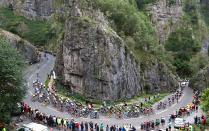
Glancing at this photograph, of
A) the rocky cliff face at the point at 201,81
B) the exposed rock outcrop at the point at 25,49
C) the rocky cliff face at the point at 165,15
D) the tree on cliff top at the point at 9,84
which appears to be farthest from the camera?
the rocky cliff face at the point at 165,15

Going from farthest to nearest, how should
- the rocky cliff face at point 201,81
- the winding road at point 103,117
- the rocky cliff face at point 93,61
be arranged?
1. the rocky cliff face at point 201,81
2. the rocky cliff face at point 93,61
3. the winding road at point 103,117

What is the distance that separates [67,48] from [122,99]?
1225 cm

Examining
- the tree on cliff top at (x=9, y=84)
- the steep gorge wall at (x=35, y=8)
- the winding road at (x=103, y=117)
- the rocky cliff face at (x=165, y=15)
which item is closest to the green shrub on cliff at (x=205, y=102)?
the winding road at (x=103, y=117)

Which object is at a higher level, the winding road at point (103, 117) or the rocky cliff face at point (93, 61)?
the rocky cliff face at point (93, 61)

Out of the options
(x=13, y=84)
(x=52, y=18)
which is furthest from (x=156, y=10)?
(x=13, y=84)

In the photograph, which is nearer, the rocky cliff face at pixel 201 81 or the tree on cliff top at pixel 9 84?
the tree on cliff top at pixel 9 84

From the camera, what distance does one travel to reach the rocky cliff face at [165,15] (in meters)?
136

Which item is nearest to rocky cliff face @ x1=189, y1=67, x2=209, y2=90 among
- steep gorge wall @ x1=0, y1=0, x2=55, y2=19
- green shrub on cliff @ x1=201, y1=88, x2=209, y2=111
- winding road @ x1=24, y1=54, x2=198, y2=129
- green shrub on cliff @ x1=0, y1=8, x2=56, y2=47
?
winding road @ x1=24, y1=54, x2=198, y2=129

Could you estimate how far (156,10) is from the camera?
5359 inches

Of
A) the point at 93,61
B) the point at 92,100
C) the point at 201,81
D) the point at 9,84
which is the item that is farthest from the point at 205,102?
the point at 9,84

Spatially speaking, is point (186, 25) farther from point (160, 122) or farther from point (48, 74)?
point (160, 122)

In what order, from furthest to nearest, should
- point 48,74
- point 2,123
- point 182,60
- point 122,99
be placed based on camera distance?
1. point 182,60
2. point 48,74
3. point 122,99
4. point 2,123

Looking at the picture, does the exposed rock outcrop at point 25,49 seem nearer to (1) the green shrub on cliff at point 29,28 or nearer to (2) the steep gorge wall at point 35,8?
(1) the green shrub on cliff at point 29,28

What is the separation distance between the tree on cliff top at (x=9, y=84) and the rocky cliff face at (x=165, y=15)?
7630 cm
